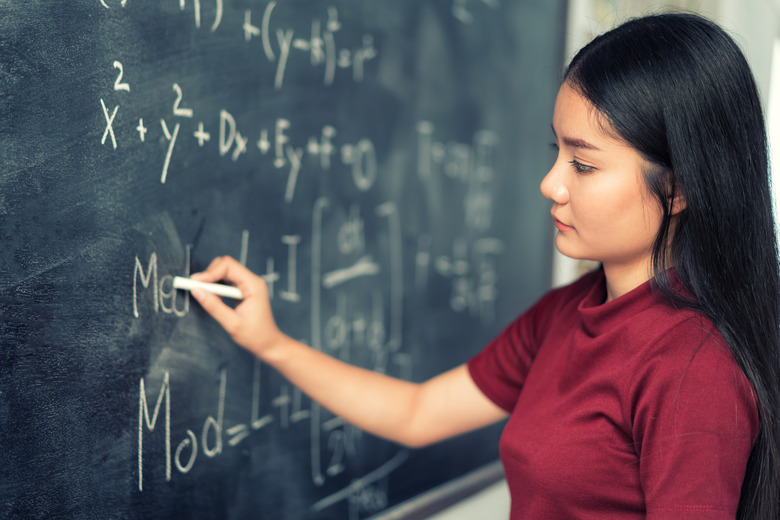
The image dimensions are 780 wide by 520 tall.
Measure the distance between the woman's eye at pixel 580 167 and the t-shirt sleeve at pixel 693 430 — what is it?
0.70 ft

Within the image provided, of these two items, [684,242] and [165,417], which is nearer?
[684,242]

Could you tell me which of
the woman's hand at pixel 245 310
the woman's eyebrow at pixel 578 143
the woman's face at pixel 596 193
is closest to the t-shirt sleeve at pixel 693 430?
the woman's face at pixel 596 193

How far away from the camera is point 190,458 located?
946mm

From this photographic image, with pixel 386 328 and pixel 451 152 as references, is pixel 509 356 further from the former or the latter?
pixel 451 152

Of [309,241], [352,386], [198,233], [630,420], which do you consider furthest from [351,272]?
[630,420]

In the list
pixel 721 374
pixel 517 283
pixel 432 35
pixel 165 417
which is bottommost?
pixel 517 283

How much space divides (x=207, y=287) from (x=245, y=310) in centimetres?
6

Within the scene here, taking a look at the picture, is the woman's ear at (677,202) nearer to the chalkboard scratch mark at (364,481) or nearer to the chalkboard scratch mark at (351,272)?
the chalkboard scratch mark at (351,272)

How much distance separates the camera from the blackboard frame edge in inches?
53.4

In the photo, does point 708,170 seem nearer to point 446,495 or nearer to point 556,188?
point 556,188

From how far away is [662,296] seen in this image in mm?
818

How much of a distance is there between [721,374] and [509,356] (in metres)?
0.35

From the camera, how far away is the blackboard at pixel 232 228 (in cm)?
76

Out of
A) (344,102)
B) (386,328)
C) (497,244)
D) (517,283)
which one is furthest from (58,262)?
(517,283)
